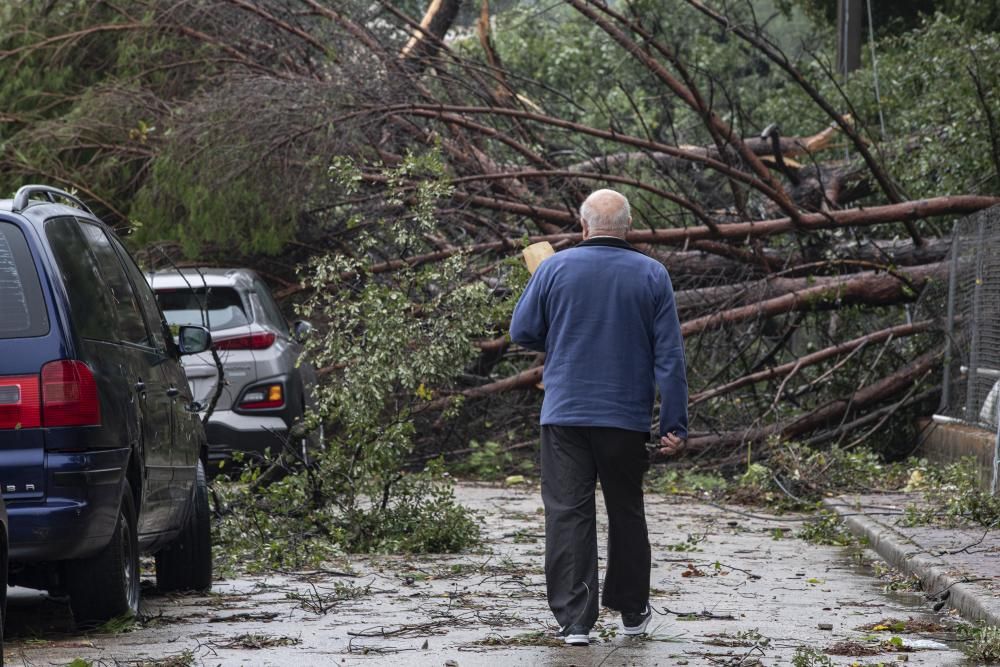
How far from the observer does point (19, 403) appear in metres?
5.79

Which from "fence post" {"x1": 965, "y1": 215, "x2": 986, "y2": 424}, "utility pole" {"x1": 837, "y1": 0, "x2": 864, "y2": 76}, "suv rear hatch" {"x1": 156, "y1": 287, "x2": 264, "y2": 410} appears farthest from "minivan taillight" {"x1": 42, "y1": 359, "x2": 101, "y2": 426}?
"utility pole" {"x1": 837, "y1": 0, "x2": 864, "y2": 76}

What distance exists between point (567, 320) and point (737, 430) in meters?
8.40

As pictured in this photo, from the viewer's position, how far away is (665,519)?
11.9 metres

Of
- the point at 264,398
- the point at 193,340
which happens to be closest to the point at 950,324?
the point at 264,398

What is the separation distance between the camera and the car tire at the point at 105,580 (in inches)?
244

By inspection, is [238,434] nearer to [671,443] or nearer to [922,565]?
[922,565]

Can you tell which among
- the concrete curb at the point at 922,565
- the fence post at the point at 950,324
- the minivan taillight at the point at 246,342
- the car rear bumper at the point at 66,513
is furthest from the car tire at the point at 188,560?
the fence post at the point at 950,324

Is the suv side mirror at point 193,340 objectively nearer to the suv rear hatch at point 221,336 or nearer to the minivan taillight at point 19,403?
the minivan taillight at point 19,403

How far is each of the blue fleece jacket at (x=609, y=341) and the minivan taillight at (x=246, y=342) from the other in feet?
19.7

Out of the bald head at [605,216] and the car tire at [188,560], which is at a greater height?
the bald head at [605,216]

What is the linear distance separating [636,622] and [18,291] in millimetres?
2767

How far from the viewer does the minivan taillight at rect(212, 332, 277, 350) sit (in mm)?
12203

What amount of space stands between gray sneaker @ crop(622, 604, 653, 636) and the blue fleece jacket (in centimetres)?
76

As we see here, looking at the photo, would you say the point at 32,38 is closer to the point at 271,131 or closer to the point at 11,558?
the point at 271,131
